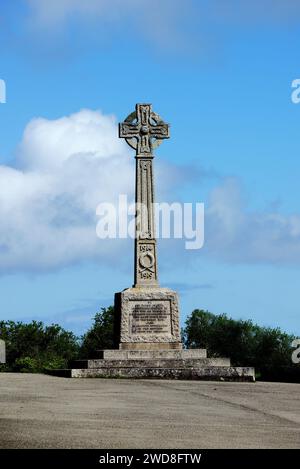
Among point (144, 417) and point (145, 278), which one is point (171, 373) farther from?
point (144, 417)

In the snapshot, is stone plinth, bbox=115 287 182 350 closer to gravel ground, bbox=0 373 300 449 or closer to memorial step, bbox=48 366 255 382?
memorial step, bbox=48 366 255 382

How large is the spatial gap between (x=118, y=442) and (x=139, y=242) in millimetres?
16295

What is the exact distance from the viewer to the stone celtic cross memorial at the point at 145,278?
23.4m

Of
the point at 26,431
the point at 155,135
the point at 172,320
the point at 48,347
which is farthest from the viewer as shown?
the point at 48,347

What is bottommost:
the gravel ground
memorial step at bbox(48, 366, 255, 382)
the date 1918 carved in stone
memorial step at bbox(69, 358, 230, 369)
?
the gravel ground

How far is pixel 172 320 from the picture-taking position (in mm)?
23562

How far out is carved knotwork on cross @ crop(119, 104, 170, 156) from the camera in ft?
82.1

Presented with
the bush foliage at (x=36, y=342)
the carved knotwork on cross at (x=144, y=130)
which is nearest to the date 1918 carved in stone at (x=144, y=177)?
the carved knotwork on cross at (x=144, y=130)

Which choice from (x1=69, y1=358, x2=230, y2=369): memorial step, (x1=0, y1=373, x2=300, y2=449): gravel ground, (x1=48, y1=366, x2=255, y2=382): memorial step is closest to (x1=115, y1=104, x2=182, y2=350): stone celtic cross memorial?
(x1=69, y1=358, x2=230, y2=369): memorial step

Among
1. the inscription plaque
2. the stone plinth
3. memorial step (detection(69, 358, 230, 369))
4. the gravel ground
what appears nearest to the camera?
the gravel ground

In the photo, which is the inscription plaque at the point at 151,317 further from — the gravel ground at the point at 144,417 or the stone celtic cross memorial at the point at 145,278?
the gravel ground at the point at 144,417
